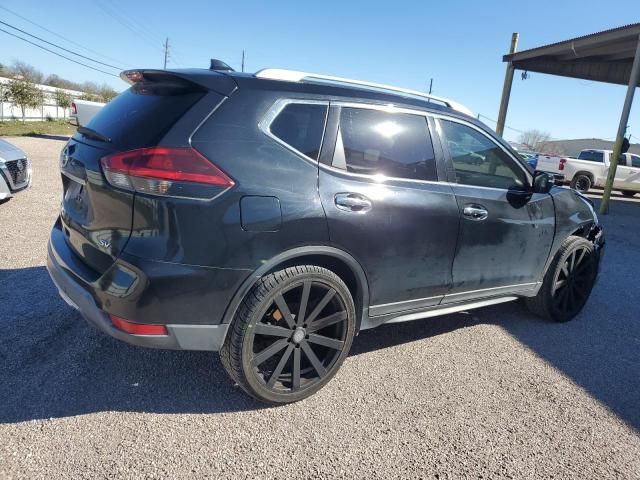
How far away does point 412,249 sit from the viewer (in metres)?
2.90

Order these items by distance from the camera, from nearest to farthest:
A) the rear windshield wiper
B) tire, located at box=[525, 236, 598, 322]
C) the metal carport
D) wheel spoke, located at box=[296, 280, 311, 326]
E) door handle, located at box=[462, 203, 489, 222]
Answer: the rear windshield wiper
wheel spoke, located at box=[296, 280, 311, 326]
door handle, located at box=[462, 203, 489, 222]
tire, located at box=[525, 236, 598, 322]
the metal carport

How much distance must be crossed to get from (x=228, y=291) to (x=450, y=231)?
5.28 feet

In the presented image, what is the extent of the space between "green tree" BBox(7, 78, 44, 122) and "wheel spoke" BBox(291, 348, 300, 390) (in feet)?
130

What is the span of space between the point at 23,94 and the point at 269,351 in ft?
131

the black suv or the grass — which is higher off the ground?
the black suv

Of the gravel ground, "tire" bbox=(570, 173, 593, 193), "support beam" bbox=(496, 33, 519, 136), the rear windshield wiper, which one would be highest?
"support beam" bbox=(496, 33, 519, 136)

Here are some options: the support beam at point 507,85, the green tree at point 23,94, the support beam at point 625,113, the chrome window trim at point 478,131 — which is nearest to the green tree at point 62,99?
the green tree at point 23,94

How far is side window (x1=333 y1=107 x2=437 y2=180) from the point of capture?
2680 mm

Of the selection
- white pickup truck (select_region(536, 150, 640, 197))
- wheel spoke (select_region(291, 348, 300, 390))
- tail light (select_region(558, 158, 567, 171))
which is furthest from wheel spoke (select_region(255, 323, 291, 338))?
tail light (select_region(558, 158, 567, 171))

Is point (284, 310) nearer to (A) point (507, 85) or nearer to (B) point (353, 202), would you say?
(B) point (353, 202)

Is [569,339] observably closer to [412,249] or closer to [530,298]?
[530,298]

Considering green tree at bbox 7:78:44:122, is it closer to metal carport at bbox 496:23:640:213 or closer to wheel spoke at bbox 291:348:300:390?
metal carport at bbox 496:23:640:213

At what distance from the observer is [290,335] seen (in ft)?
8.39

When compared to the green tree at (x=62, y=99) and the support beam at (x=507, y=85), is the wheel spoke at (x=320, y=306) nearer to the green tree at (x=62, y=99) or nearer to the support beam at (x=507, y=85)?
the support beam at (x=507, y=85)
